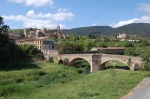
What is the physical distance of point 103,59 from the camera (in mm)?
49844

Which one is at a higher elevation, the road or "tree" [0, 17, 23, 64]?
"tree" [0, 17, 23, 64]

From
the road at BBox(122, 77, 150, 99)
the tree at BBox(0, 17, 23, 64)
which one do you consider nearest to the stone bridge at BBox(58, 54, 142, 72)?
the tree at BBox(0, 17, 23, 64)

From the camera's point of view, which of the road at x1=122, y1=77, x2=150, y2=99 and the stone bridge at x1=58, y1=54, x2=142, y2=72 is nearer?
the road at x1=122, y1=77, x2=150, y2=99

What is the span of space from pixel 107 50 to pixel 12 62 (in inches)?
1603

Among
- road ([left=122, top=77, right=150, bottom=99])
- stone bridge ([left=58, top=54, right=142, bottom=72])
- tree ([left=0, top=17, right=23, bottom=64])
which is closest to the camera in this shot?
road ([left=122, top=77, right=150, bottom=99])

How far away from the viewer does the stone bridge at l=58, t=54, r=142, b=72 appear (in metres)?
43.2

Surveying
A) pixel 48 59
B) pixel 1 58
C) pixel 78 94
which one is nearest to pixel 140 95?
pixel 78 94

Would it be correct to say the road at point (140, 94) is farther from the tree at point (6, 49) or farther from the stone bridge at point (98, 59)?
the tree at point (6, 49)

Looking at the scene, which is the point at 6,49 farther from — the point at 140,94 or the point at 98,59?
the point at 140,94

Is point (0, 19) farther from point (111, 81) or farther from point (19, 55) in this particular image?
point (111, 81)

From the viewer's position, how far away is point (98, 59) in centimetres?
5091

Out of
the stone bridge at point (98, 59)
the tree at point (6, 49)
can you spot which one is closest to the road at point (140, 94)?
the stone bridge at point (98, 59)

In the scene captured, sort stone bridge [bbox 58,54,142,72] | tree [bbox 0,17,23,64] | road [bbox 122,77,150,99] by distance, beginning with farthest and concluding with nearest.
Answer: tree [bbox 0,17,23,64] < stone bridge [bbox 58,54,142,72] < road [bbox 122,77,150,99]

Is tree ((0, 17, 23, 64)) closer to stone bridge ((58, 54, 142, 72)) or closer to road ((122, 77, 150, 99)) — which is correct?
stone bridge ((58, 54, 142, 72))
